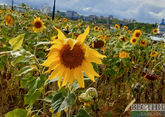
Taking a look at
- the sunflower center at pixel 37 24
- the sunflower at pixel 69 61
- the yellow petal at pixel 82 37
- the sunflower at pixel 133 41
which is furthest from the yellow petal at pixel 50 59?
the sunflower at pixel 133 41

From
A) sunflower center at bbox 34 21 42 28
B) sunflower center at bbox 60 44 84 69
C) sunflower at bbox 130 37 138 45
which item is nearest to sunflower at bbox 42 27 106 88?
sunflower center at bbox 60 44 84 69

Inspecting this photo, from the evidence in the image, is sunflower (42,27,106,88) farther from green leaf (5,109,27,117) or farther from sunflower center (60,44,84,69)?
green leaf (5,109,27,117)

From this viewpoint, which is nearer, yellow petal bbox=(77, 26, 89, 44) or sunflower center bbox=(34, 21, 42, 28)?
yellow petal bbox=(77, 26, 89, 44)

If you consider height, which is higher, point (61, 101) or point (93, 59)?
point (93, 59)

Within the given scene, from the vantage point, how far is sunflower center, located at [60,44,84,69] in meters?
0.62

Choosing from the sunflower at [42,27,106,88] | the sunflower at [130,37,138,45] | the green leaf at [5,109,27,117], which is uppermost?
the sunflower at [42,27,106,88]

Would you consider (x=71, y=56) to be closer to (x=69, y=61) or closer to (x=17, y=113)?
(x=69, y=61)

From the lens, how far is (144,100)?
4.26 ft

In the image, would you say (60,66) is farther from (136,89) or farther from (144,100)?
(144,100)

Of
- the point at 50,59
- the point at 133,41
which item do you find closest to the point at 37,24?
the point at 133,41

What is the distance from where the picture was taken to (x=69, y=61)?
630mm

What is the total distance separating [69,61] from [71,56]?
0.02 metres

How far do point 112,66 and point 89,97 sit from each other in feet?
3.11

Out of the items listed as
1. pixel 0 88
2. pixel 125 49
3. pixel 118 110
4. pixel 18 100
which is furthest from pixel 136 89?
pixel 0 88
